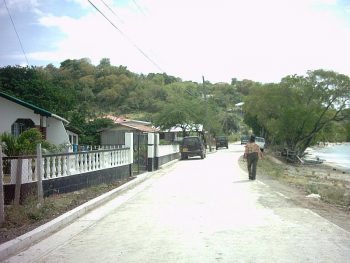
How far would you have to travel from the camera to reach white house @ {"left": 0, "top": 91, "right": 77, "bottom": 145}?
27812 millimetres

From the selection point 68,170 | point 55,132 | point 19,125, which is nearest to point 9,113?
point 19,125

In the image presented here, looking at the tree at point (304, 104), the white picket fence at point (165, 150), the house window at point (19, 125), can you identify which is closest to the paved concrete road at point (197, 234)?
the white picket fence at point (165, 150)

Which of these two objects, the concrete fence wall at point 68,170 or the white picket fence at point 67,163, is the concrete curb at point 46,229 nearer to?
the concrete fence wall at point 68,170

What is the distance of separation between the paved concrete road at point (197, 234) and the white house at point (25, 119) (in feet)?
57.4

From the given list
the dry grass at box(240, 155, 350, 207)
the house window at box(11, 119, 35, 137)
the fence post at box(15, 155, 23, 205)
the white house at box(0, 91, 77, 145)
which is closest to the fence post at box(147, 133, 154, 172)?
the dry grass at box(240, 155, 350, 207)

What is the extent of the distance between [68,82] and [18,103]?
88.5ft

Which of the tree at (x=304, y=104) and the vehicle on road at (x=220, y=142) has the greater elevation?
the tree at (x=304, y=104)

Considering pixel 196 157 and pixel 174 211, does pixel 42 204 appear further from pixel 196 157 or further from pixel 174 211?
pixel 196 157

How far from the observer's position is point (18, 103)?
92.1 feet

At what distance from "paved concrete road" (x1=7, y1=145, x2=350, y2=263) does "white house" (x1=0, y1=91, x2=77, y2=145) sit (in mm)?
17502

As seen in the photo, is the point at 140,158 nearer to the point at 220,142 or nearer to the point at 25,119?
the point at 25,119

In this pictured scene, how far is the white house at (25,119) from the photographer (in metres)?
27.8

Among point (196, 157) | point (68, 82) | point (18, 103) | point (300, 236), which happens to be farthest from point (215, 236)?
point (68, 82)

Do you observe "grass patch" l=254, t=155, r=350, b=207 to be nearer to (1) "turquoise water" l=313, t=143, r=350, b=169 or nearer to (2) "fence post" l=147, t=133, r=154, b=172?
(2) "fence post" l=147, t=133, r=154, b=172
